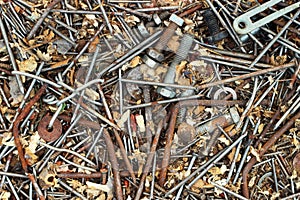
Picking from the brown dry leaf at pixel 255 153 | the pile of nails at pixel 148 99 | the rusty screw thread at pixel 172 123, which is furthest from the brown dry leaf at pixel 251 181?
the rusty screw thread at pixel 172 123

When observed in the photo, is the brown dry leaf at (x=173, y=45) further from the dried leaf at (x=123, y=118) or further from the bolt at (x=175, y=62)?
the dried leaf at (x=123, y=118)

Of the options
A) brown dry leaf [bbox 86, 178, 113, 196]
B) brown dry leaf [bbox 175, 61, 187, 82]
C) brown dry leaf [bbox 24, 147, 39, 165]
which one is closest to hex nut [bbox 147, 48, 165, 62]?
brown dry leaf [bbox 175, 61, 187, 82]

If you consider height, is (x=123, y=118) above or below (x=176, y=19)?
below

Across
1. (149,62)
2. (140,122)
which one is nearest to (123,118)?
(140,122)

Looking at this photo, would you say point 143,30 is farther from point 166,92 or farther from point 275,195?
point 275,195

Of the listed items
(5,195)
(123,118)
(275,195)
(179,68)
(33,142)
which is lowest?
(275,195)

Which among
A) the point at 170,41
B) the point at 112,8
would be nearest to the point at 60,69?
the point at 112,8

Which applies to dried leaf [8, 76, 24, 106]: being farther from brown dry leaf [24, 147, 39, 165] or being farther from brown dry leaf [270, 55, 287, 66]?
brown dry leaf [270, 55, 287, 66]

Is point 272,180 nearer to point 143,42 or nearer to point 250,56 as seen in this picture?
point 250,56
